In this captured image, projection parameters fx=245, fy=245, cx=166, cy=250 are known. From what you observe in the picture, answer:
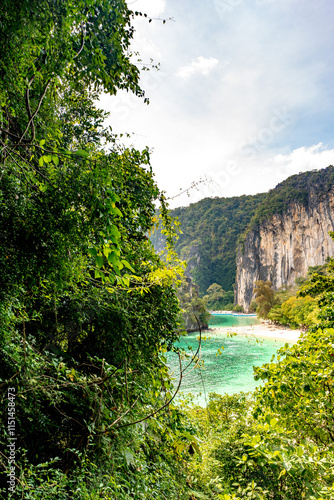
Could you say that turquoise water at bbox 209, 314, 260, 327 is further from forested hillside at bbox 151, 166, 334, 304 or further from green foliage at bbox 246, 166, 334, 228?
green foliage at bbox 246, 166, 334, 228

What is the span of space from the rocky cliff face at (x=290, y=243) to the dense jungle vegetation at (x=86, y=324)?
4263 cm

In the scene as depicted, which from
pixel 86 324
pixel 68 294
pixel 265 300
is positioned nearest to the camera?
pixel 68 294

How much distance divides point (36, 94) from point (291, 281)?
54.4 meters

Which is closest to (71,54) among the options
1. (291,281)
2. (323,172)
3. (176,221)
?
(176,221)

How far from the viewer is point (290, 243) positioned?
165ft

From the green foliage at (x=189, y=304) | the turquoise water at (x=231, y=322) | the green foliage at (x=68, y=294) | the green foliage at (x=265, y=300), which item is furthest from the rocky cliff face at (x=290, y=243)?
the green foliage at (x=68, y=294)

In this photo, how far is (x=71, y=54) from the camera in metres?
1.28

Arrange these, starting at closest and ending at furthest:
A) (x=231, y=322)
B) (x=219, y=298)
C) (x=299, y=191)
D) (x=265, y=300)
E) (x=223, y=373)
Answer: (x=223, y=373), (x=265, y=300), (x=231, y=322), (x=299, y=191), (x=219, y=298)

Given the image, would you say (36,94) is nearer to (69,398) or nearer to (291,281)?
(69,398)

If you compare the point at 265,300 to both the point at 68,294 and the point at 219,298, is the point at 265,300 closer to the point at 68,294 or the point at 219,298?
the point at 219,298

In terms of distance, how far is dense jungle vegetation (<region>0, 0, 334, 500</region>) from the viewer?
1201mm

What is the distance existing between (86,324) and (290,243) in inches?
2155

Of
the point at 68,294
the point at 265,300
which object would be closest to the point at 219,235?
the point at 265,300

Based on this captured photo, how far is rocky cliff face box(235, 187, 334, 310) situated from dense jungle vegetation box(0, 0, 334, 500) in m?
42.6
